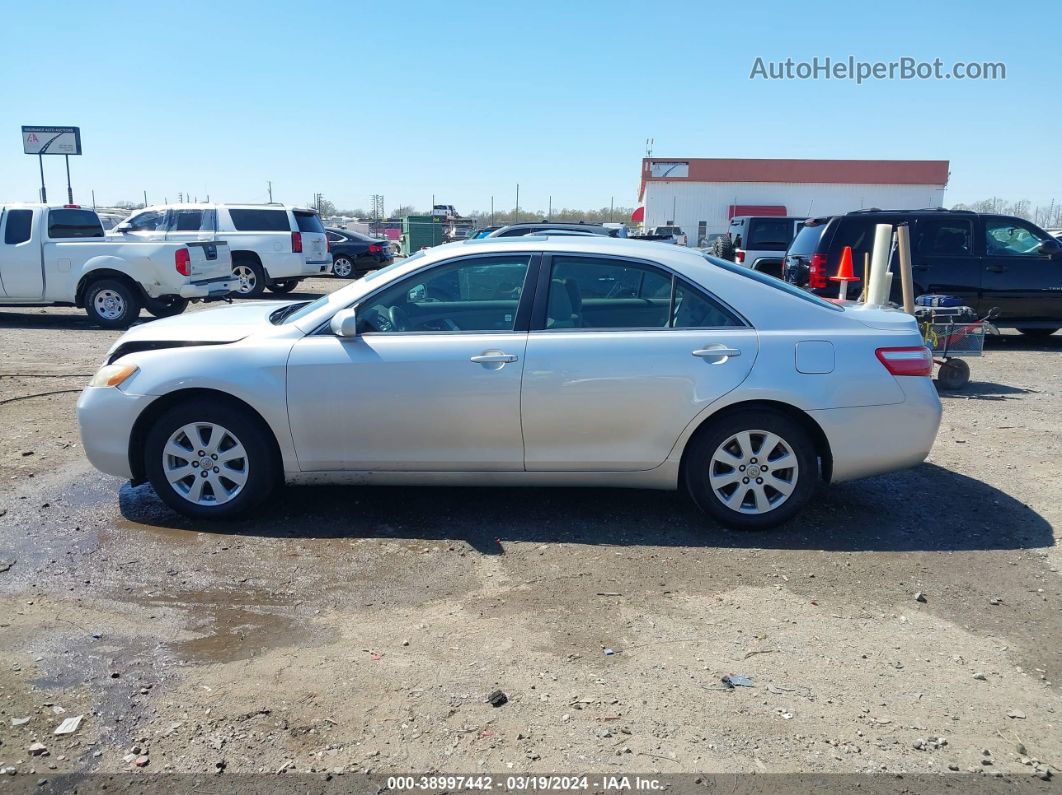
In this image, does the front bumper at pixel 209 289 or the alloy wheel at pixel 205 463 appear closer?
the alloy wheel at pixel 205 463

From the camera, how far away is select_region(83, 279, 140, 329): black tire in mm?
13430

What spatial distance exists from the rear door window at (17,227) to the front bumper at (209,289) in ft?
8.68

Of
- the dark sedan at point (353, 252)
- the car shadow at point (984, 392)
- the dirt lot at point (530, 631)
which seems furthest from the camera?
the dark sedan at point (353, 252)

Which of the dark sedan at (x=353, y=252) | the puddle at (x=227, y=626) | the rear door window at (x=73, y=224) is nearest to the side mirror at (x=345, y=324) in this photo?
the puddle at (x=227, y=626)

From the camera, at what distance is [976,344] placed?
8.77 metres

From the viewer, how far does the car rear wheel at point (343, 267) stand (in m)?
23.8

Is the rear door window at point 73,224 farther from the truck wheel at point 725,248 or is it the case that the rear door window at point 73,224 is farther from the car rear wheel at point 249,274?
the truck wheel at point 725,248

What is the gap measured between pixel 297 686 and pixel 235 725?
306 millimetres

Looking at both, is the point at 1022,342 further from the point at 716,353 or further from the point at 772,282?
the point at 716,353

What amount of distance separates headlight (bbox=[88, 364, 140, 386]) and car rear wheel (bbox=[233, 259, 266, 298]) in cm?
1336

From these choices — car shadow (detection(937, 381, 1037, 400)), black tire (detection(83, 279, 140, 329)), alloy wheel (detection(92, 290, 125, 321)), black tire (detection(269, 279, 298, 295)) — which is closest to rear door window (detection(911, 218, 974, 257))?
car shadow (detection(937, 381, 1037, 400))

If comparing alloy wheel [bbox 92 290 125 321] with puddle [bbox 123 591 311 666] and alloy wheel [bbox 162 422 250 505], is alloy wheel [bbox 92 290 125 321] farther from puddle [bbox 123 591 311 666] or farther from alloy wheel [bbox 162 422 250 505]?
puddle [bbox 123 591 311 666]

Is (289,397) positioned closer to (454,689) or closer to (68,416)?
(454,689)

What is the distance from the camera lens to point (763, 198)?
163 feet
